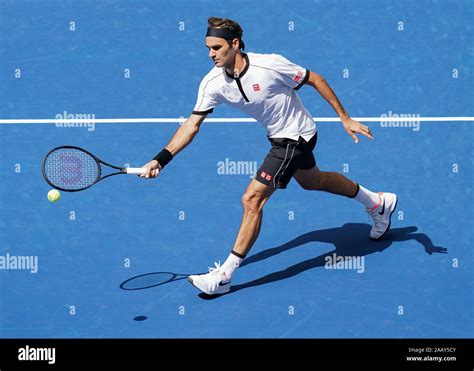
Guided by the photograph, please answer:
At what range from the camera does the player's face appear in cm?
975

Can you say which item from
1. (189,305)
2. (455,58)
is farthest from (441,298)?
(455,58)

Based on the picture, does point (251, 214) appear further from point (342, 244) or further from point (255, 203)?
point (342, 244)

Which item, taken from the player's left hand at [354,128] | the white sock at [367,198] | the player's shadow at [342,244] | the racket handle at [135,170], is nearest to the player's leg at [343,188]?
the white sock at [367,198]

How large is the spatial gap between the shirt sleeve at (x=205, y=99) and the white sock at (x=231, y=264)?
1.31 metres

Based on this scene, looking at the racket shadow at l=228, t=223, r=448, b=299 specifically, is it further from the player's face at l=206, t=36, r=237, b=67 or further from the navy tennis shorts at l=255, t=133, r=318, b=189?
the player's face at l=206, t=36, r=237, b=67

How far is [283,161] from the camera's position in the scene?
1012 centimetres

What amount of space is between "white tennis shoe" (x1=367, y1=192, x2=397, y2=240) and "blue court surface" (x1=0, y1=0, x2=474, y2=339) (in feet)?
0.46

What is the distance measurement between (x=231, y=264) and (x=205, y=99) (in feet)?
4.86

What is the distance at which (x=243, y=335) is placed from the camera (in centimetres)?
970

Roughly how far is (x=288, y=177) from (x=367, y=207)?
46.3 inches

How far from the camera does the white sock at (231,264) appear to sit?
10180 millimetres

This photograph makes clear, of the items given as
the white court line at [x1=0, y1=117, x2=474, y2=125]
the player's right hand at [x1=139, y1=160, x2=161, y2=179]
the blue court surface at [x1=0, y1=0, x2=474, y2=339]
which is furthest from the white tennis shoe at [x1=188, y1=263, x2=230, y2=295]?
the white court line at [x1=0, y1=117, x2=474, y2=125]

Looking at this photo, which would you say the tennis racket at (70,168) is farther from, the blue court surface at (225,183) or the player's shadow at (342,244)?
the player's shadow at (342,244)

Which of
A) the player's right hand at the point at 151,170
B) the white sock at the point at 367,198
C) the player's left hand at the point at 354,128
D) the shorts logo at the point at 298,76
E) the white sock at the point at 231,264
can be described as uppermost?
the shorts logo at the point at 298,76
